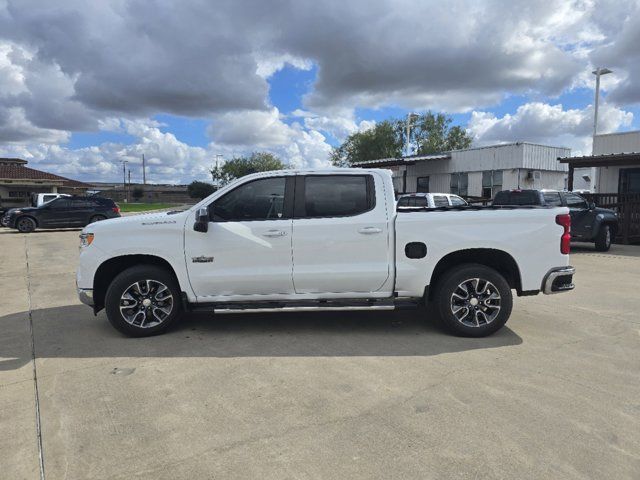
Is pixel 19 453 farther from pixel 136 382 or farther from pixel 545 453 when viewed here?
pixel 545 453

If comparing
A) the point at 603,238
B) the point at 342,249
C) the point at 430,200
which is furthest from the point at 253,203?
the point at 603,238

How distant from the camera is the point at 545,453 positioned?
292cm

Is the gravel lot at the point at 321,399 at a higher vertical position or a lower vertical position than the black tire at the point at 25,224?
lower

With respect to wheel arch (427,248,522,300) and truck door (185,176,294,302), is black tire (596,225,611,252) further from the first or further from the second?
truck door (185,176,294,302)

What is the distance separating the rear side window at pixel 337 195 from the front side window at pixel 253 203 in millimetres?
309

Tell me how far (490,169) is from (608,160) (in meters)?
7.88

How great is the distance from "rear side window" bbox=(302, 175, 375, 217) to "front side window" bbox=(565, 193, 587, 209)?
10.5 m

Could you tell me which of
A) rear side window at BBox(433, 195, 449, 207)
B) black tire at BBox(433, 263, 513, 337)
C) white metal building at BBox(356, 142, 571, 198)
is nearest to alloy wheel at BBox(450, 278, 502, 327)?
black tire at BBox(433, 263, 513, 337)

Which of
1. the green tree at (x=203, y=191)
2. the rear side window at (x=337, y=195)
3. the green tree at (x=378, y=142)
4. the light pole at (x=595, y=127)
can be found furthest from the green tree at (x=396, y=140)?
the rear side window at (x=337, y=195)

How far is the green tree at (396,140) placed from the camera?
59344 mm

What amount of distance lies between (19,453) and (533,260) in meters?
4.80

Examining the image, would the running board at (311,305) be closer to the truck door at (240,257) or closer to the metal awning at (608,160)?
the truck door at (240,257)

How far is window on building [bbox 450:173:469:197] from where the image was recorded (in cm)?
2584

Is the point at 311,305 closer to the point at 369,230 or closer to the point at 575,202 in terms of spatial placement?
the point at 369,230
